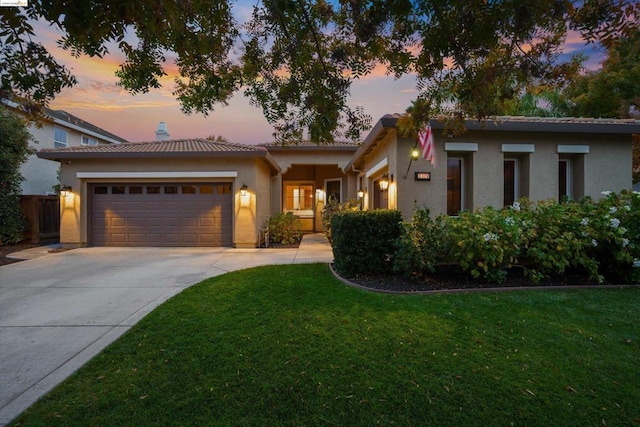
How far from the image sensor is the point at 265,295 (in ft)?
16.1

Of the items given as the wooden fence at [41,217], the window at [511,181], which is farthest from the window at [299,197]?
the window at [511,181]

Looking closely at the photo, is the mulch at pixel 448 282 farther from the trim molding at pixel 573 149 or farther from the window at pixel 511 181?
the trim molding at pixel 573 149

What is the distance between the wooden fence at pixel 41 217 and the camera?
11.1 metres

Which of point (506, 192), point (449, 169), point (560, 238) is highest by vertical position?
point (449, 169)

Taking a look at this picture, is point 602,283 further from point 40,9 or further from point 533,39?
point 40,9

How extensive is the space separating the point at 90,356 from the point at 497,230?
5.79 metres

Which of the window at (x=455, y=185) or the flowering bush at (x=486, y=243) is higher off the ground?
the window at (x=455, y=185)

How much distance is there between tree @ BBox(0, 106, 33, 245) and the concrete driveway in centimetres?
270

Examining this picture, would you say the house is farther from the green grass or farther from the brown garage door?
the green grass

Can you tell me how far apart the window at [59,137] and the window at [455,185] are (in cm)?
1741

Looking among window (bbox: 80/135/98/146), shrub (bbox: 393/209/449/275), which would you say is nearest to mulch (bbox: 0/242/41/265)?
window (bbox: 80/135/98/146)

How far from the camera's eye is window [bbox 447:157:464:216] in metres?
7.92

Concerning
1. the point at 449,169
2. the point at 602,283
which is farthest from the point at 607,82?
the point at 602,283

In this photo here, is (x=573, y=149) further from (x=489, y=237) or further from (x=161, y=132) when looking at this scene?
(x=161, y=132)
